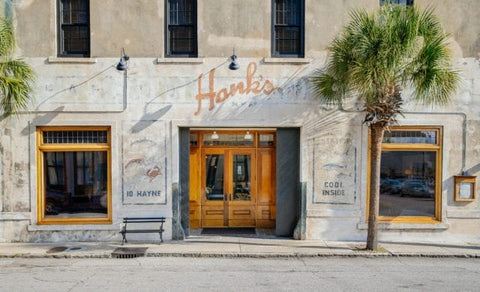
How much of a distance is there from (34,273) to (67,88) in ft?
16.2

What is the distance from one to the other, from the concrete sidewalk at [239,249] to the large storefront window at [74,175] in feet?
2.93

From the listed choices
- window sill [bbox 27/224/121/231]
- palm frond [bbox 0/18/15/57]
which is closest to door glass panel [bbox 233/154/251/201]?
window sill [bbox 27/224/121/231]

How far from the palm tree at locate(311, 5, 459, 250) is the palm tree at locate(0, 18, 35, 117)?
7.80 metres

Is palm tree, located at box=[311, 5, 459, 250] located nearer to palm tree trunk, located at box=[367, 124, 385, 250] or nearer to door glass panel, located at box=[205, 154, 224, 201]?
palm tree trunk, located at box=[367, 124, 385, 250]

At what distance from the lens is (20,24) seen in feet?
34.2

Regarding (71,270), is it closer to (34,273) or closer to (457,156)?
(34,273)

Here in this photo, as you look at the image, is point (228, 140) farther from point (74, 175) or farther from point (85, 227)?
point (85, 227)

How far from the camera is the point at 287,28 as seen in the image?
10898 mm

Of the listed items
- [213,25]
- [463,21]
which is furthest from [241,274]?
[463,21]

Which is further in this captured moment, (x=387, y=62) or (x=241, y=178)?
(x=241, y=178)

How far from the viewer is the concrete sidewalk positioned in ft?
30.5

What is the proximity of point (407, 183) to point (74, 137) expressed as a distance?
31.4 ft

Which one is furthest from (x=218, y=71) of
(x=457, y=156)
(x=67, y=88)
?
(x=457, y=156)

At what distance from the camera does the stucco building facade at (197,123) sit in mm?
10445
